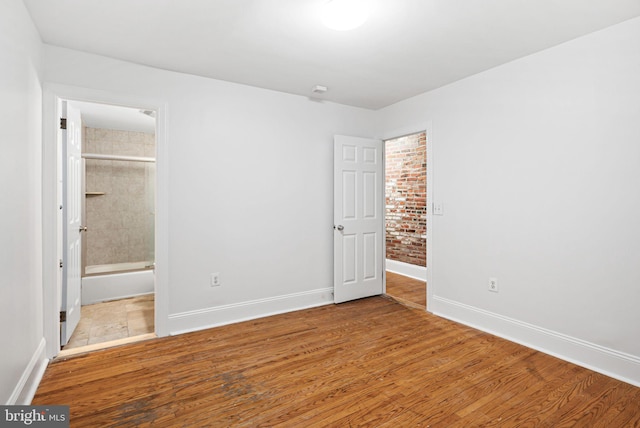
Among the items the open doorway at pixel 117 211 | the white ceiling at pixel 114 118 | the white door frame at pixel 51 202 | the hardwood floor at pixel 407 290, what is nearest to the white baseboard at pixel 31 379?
Answer: the white door frame at pixel 51 202

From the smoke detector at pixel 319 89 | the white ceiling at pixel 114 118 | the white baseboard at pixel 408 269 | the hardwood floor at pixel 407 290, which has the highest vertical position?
the smoke detector at pixel 319 89

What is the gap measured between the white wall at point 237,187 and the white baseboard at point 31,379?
91 centimetres

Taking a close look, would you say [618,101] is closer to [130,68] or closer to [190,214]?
[190,214]

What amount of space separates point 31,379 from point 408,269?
461cm

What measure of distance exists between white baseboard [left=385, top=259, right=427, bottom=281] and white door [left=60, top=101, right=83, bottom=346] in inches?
172

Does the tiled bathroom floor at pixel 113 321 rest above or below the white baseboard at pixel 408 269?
below

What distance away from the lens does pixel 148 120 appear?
4.27 metres

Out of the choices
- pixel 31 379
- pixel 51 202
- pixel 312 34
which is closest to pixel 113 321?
pixel 31 379

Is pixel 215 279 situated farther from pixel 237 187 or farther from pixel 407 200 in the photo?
pixel 407 200

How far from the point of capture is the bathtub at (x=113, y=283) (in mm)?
3996

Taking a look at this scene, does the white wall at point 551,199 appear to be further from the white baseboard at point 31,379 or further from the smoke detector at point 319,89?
the white baseboard at point 31,379

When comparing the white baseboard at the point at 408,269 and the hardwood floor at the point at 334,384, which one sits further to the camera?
the white baseboard at the point at 408,269

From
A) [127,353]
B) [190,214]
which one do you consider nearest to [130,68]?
[190,214]

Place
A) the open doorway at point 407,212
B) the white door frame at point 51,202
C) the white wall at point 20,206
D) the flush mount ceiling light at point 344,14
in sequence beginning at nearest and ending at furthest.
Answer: the white wall at point 20,206 < the flush mount ceiling light at point 344,14 < the white door frame at point 51,202 < the open doorway at point 407,212
